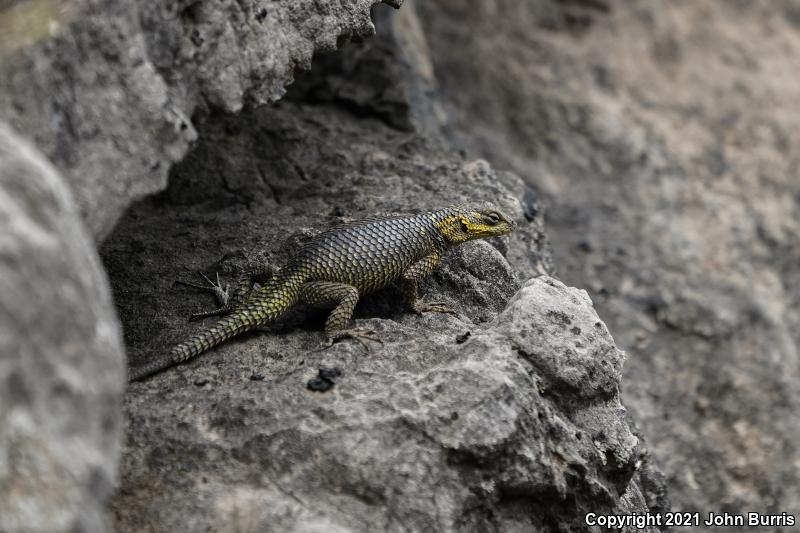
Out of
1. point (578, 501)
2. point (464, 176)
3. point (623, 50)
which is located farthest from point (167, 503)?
point (623, 50)

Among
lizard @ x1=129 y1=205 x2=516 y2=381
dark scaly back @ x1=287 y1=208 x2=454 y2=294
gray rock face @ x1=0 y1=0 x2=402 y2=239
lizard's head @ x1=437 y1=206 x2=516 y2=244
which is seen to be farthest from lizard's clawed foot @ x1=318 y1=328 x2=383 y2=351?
gray rock face @ x1=0 y1=0 x2=402 y2=239

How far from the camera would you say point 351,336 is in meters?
4.71

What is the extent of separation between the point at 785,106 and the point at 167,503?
8577 millimetres

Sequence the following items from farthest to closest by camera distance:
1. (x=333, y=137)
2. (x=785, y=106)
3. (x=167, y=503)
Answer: (x=785, y=106)
(x=333, y=137)
(x=167, y=503)

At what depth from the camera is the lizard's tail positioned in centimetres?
450

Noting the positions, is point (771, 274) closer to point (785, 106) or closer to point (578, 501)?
point (785, 106)

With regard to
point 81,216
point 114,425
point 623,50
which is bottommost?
point 623,50

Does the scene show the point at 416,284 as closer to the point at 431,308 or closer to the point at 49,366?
the point at 431,308

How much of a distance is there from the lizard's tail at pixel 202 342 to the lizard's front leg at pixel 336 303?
1.11 feet

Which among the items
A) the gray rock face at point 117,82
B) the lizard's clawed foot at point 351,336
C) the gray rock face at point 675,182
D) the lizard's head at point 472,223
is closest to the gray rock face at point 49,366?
the gray rock face at point 117,82

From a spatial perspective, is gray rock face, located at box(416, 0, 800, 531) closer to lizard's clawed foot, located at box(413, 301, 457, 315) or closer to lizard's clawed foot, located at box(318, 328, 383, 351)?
lizard's clawed foot, located at box(413, 301, 457, 315)

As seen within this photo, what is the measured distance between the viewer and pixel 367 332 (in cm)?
474

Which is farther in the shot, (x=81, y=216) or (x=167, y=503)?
(x=167, y=503)

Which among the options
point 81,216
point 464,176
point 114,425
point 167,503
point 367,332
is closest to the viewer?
point 114,425
